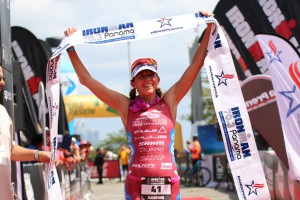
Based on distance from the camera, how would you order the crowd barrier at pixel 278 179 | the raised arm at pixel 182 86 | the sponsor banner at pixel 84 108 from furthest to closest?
1. the sponsor banner at pixel 84 108
2. the crowd barrier at pixel 278 179
3. the raised arm at pixel 182 86

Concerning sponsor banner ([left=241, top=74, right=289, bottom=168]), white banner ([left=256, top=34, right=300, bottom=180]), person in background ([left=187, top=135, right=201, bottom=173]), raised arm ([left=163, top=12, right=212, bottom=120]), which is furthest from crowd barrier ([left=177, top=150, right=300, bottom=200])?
person in background ([left=187, top=135, right=201, bottom=173])

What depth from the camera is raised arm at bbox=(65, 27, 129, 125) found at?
15.8 feet

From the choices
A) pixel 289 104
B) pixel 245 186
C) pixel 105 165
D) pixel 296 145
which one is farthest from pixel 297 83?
pixel 105 165

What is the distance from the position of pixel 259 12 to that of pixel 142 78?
35.6ft

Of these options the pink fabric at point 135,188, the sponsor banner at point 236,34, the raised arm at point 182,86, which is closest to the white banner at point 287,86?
the raised arm at point 182,86

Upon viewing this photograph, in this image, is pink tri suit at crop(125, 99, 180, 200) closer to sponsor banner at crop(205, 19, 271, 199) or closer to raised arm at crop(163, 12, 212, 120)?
raised arm at crop(163, 12, 212, 120)

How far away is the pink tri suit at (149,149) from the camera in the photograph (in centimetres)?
455

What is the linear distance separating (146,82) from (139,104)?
164 millimetres

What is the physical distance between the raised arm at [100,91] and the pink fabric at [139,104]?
0.06 meters

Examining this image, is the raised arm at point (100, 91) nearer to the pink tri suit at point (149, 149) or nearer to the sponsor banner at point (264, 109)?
the pink tri suit at point (149, 149)

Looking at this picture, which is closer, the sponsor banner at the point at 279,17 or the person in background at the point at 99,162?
the sponsor banner at the point at 279,17

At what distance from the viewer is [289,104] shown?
948 cm

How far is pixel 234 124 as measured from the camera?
4.93m

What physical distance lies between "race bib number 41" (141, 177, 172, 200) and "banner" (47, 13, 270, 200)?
1.77ft
